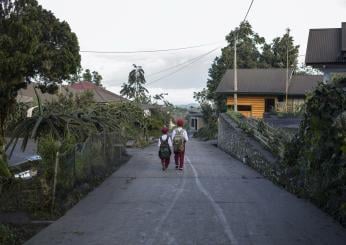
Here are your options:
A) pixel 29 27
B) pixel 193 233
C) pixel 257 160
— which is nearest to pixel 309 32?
pixel 257 160

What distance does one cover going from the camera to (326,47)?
32469mm

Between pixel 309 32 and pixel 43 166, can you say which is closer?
pixel 43 166

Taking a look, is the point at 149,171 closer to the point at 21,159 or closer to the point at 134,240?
the point at 21,159

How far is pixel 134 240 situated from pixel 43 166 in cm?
270

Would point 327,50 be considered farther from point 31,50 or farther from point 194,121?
point 194,121

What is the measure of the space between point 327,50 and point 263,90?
633 inches

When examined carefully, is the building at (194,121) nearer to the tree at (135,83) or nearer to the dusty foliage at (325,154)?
the tree at (135,83)

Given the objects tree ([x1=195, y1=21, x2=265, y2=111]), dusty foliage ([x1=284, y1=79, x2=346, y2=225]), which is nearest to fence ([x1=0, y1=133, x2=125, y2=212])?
dusty foliage ([x1=284, y1=79, x2=346, y2=225])

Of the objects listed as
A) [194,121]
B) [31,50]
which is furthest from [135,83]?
[31,50]

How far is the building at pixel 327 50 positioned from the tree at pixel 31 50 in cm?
1558

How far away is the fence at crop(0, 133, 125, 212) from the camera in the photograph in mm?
9477

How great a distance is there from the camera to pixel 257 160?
17.6 metres

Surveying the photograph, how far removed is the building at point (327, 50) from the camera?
1180 inches

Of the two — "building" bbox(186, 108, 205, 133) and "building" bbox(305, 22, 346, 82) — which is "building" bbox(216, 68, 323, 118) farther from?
"building" bbox(186, 108, 205, 133)
